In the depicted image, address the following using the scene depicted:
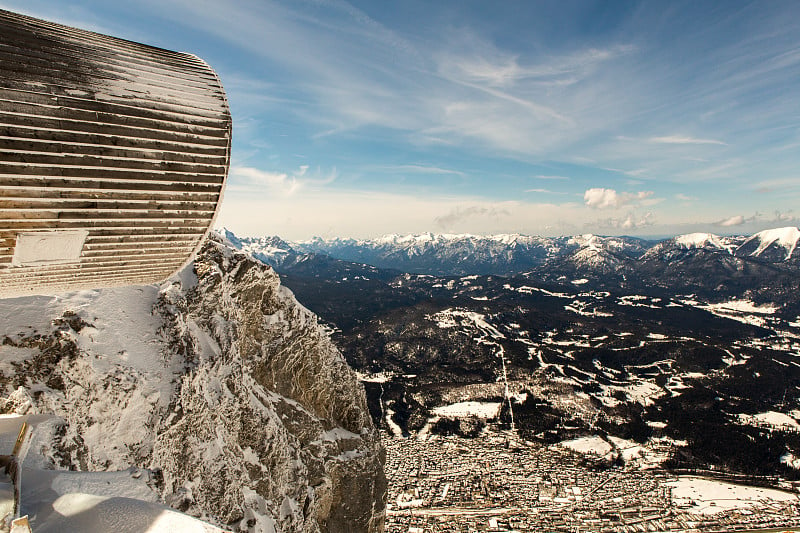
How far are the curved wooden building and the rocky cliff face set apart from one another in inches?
347

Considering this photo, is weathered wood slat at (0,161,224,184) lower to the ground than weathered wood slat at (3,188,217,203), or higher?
higher

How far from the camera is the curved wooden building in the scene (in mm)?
4047

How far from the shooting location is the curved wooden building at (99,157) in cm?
405

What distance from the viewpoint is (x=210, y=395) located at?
18.7 m

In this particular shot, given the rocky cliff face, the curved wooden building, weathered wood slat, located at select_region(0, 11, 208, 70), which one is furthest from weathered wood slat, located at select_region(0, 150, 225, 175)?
the rocky cliff face

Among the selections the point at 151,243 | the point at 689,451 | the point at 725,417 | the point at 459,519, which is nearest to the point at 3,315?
the point at 151,243

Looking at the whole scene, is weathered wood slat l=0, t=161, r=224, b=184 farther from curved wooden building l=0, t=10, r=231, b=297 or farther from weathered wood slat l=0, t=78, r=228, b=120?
weathered wood slat l=0, t=78, r=228, b=120

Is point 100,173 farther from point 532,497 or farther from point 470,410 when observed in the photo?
point 470,410

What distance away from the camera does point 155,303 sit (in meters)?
18.7

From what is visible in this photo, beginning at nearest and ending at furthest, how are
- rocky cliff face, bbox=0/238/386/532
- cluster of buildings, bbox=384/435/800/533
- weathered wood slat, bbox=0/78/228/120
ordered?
weathered wood slat, bbox=0/78/228/120 < rocky cliff face, bbox=0/238/386/532 < cluster of buildings, bbox=384/435/800/533

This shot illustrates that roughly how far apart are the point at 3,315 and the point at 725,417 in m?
155

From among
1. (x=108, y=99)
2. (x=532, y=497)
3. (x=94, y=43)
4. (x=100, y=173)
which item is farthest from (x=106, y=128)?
(x=532, y=497)

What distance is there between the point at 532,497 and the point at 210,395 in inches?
2662

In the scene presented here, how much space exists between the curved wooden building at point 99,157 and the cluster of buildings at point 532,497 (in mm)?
63394
